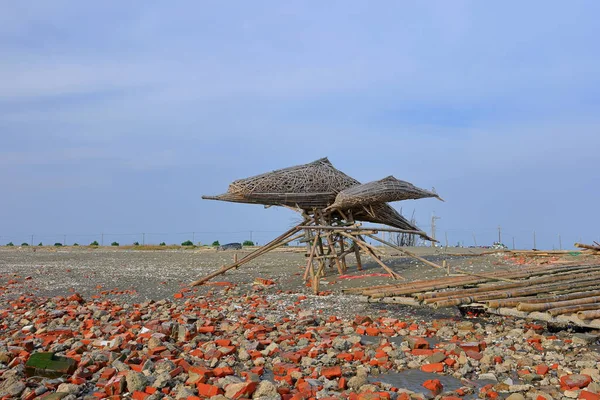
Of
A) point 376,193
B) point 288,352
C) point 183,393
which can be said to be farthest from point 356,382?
point 376,193

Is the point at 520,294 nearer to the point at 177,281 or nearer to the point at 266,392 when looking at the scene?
the point at 266,392

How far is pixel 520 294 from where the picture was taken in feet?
25.8

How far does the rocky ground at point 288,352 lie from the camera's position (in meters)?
5.18

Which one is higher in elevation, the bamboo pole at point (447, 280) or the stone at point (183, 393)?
the bamboo pole at point (447, 280)

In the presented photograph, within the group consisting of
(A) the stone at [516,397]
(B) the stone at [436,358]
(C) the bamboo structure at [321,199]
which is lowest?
(A) the stone at [516,397]

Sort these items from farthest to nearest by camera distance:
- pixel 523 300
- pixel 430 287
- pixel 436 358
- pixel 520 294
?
1. pixel 430 287
2. pixel 520 294
3. pixel 523 300
4. pixel 436 358

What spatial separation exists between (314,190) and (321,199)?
0.33m

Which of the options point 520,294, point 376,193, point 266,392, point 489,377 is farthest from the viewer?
point 376,193

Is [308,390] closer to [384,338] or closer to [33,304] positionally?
[384,338]

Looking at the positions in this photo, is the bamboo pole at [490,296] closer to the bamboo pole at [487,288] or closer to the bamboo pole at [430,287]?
the bamboo pole at [487,288]

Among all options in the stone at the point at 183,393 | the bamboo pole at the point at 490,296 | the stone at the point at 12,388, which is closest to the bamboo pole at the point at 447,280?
the bamboo pole at the point at 490,296

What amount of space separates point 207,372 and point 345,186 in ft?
29.5

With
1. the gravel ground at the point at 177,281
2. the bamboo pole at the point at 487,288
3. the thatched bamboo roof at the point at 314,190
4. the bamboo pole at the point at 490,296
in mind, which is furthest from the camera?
the thatched bamboo roof at the point at 314,190

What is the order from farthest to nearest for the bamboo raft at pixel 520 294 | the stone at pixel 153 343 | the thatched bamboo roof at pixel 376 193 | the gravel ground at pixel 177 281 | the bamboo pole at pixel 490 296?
1. the thatched bamboo roof at pixel 376 193
2. the gravel ground at pixel 177 281
3. the bamboo pole at pixel 490 296
4. the bamboo raft at pixel 520 294
5. the stone at pixel 153 343
